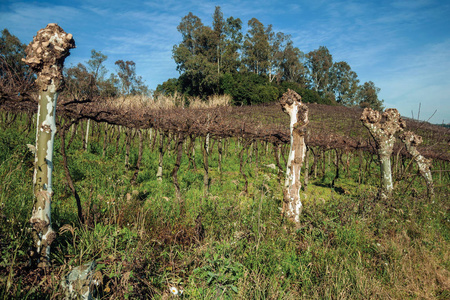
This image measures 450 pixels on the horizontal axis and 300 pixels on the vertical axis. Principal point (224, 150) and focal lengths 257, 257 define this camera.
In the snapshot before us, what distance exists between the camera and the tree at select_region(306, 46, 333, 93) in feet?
227

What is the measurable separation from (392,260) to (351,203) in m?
1.78

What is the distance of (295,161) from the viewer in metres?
5.59

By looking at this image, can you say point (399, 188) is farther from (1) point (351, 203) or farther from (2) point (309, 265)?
(2) point (309, 265)

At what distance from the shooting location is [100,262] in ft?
9.15

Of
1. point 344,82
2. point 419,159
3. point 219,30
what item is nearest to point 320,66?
point 344,82

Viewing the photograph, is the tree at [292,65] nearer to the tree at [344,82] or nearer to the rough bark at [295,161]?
the tree at [344,82]

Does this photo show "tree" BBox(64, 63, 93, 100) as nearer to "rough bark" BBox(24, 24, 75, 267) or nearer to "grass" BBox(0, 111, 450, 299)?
"rough bark" BBox(24, 24, 75, 267)

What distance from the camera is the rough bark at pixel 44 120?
107 inches

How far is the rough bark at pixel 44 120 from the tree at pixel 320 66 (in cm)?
7216

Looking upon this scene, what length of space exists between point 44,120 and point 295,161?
4519 mm

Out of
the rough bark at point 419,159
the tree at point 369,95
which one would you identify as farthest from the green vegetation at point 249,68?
the rough bark at point 419,159

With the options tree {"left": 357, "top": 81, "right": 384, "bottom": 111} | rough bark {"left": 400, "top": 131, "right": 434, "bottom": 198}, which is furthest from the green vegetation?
rough bark {"left": 400, "top": 131, "right": 434, "bottom": 198}

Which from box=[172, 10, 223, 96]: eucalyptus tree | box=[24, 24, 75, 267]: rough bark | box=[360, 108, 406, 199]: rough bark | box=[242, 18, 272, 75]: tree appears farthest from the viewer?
box=[242, 18, 272, 75]: tree

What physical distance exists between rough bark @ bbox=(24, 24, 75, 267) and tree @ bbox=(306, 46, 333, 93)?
7216 cm
